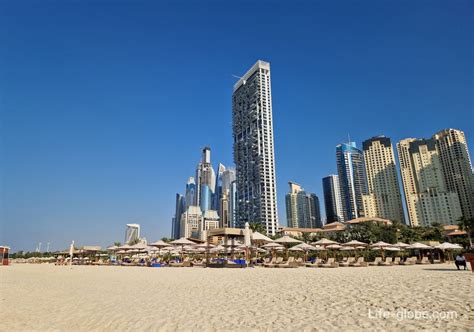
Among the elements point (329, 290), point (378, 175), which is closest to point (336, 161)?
point (378, 175)

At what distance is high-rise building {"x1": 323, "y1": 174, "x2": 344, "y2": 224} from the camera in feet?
614

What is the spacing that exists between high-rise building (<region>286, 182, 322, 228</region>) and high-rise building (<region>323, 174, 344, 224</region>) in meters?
10.6

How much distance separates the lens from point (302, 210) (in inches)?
7018

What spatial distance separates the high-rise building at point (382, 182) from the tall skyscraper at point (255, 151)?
1794 inches

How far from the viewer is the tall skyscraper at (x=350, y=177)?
159 meters

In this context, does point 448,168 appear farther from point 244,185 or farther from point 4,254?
point 4,254

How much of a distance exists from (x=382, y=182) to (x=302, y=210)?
194 ft

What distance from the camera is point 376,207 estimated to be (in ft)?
416

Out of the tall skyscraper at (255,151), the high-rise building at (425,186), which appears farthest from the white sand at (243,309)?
the high-rise building at (425,186)

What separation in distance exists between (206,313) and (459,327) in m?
4.56

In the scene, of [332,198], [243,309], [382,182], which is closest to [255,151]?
[382,182]

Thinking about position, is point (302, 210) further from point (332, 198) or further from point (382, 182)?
point (382, 182)

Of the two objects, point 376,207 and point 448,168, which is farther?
point 376,207

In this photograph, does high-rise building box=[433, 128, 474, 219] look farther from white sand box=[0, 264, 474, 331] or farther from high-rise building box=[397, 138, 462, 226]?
white sand box=[0, 264, 474, 331]
